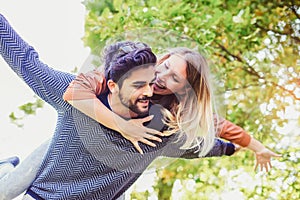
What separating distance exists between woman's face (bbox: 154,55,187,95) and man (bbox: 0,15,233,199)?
0.02m

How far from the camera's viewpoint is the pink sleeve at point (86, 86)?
1.14 meters

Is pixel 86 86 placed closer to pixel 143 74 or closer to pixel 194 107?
pixel 143 74

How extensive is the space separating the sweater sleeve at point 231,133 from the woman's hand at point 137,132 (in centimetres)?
18

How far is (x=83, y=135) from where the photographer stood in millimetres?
1172

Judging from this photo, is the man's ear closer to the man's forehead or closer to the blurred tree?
the man's forehead

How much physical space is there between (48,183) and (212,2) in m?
0.75

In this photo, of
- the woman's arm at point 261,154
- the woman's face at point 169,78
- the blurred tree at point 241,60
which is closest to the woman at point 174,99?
→ the woman's face at point 169,78

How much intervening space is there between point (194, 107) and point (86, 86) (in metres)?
0.26

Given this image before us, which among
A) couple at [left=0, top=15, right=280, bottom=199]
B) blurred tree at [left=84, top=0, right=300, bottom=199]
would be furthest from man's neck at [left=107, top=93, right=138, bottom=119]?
blurred tree at [left=84, top=0, right=300, bottom=199]

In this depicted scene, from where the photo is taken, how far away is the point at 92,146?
46.4 inches

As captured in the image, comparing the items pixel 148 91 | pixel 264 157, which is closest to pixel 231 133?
pixel 264 157

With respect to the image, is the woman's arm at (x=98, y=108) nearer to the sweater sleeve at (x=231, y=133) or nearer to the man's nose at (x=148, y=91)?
the man's nose at (x=148, y=91)

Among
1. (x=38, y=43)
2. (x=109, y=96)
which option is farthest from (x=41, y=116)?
(x=109, y=96)

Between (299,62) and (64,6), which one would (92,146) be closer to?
(64,6)
